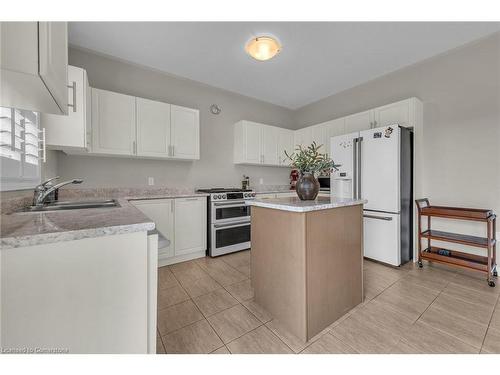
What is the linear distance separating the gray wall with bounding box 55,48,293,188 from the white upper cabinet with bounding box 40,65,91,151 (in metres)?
0.46

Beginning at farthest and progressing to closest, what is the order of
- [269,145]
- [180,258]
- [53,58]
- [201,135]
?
[269,145] → [201,135] → [180,258] → [53,58]

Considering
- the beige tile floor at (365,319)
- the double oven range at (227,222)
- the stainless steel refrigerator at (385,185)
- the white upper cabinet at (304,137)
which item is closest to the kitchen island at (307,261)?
the beige tile floor at (365,319)

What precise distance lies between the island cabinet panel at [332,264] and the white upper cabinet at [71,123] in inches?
90.4

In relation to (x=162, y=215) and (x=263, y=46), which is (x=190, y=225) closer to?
(x=162, y=215)

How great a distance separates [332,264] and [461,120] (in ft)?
8.44

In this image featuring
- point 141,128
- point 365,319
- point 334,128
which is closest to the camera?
point 365,319

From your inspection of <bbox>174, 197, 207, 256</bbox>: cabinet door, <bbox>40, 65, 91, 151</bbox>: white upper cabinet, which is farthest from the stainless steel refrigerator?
<bbox>40, 65, 91, 151</bbox>: white upper cabinet

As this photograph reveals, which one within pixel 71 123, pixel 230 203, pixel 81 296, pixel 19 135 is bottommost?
pixel 81 296

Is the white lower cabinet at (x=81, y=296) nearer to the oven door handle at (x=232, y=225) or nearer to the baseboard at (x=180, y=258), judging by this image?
the baseboard at (x=180, y=258)

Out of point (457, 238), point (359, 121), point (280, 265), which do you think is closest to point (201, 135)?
point (359, 121)

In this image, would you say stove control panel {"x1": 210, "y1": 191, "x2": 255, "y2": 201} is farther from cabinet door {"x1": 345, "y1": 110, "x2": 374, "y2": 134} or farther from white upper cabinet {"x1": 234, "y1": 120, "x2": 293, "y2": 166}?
cabinet door {"x1": 345, "y1": 110, "x2": 374, "y2": 134}

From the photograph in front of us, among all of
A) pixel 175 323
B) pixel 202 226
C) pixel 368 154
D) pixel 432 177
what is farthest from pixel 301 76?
pixel 175 323

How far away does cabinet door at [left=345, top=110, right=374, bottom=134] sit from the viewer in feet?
10.3

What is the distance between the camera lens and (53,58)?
0.79 m
